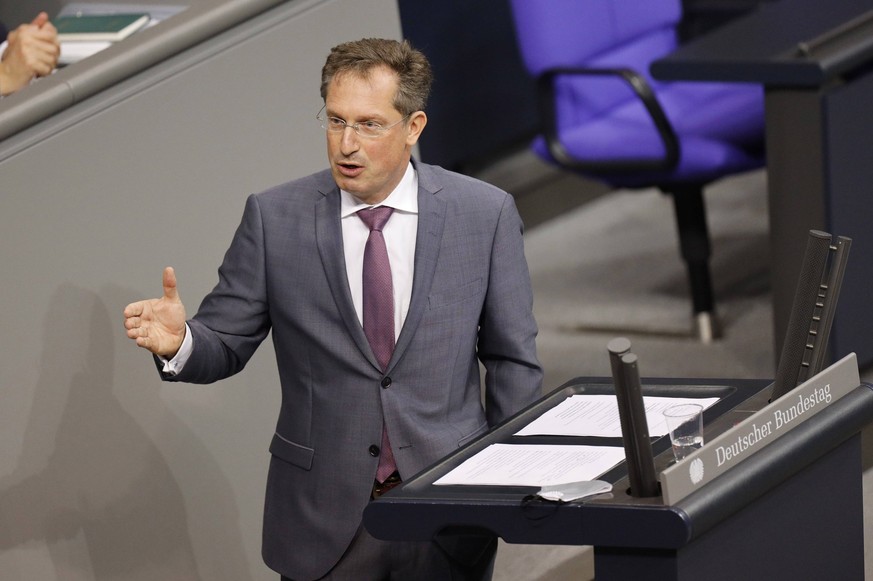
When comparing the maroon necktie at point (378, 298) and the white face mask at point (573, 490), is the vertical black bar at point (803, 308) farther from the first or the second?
the maroon necktie at point (378, 298)

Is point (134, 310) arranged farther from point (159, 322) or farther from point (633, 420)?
point (633, 420)

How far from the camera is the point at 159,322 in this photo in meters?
2.42

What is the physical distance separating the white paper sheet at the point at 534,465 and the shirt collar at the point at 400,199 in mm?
461

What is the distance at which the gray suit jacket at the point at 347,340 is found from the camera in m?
2.53

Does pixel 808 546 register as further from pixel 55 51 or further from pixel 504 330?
pixel 55 51

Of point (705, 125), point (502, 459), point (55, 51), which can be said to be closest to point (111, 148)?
point (55, 51)

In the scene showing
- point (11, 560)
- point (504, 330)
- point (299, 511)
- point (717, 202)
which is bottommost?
point (717, 202)

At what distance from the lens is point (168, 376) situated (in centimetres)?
247

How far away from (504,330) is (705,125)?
2.92m

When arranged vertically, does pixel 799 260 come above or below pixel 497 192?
below

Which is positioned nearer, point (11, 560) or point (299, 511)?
point (299, 511)

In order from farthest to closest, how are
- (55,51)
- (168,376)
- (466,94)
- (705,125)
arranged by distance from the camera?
(466,94) < (705,125) < (55,51) < (168,376)

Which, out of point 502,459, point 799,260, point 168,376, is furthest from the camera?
point 799,260

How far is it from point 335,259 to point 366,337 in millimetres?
138
